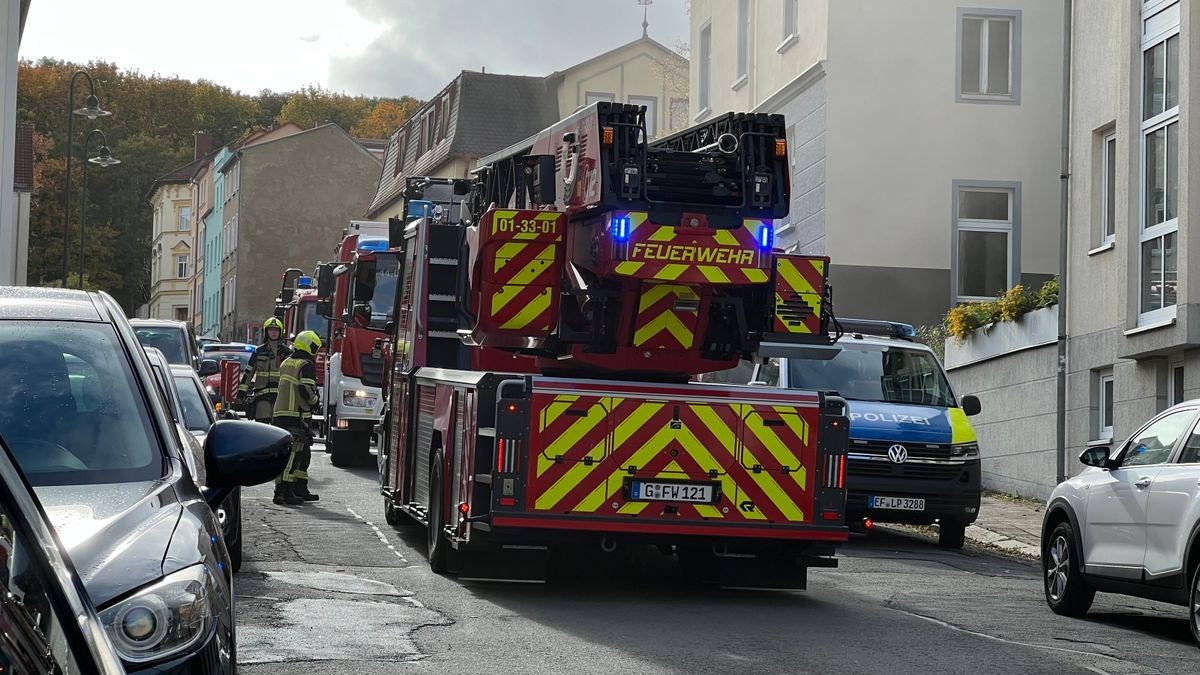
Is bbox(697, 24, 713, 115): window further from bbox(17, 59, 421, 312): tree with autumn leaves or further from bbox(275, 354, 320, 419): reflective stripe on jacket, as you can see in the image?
bbox(17, 59, 421, 312): tree with autumn leaves

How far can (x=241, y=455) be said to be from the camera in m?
5.43

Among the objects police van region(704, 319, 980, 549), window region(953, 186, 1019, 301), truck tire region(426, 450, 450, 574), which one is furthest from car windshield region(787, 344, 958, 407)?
window region(953, 186, 1019, 301)

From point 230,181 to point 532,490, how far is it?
8140 centimetres

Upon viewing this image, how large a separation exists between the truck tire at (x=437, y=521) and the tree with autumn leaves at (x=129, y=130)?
207 ft

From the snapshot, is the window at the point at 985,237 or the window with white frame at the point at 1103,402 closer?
the window with white frame at the point at 1103,402

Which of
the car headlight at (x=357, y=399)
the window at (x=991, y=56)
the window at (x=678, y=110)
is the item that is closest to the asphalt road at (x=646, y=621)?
the car headlight at (x=357, y=399)

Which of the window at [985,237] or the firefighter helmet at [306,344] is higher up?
the window at [985,237]

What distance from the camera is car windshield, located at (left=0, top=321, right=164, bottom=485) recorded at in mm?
5242

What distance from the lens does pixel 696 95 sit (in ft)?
128

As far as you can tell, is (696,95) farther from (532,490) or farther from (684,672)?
(684,672)

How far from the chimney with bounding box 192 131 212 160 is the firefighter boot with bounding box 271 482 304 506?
85.1 m

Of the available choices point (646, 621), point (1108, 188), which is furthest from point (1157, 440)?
point (1108, 188)

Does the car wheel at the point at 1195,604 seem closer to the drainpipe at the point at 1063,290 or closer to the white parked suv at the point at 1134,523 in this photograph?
the white parked suv at the point at 1134,523

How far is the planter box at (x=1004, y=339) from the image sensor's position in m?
A: 23.3
